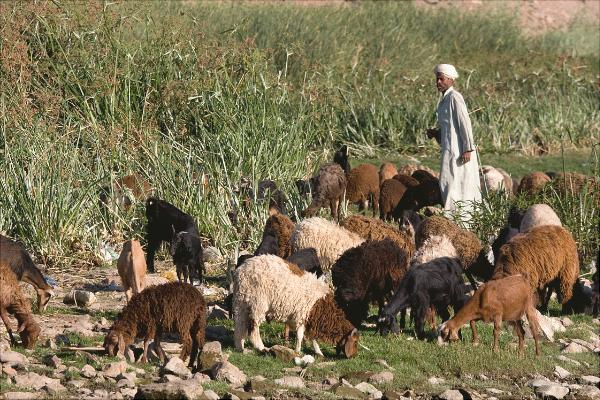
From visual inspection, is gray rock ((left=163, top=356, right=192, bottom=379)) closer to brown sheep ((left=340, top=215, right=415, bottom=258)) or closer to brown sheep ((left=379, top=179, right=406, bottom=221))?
brown sheep ((left=340, top=215, right=415, bottom=258))

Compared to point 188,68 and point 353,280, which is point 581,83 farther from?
point 353,280

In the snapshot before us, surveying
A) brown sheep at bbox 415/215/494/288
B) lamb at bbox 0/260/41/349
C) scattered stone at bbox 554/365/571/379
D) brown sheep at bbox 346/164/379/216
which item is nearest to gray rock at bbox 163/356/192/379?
lamb at bbox 0/260/41/349

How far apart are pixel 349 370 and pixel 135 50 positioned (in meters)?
7.97

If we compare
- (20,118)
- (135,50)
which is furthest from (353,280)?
(135,50)

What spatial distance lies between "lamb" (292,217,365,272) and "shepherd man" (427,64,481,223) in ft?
9.30

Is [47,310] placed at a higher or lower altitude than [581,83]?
lower

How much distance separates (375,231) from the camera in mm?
13367

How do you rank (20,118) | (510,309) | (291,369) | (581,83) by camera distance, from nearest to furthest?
(291,369) < (510,309) < (20,118) < (581,83)

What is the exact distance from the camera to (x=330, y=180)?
1584 centimetres

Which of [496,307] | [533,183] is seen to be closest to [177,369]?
[496,307]

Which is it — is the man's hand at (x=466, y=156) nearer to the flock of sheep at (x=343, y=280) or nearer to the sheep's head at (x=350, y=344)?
the flock of sheep at (x=343, y=280)

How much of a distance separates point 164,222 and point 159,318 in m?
3.31

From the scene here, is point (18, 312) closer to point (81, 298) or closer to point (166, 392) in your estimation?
point (166, 392)

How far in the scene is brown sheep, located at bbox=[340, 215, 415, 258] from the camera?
1312cm
